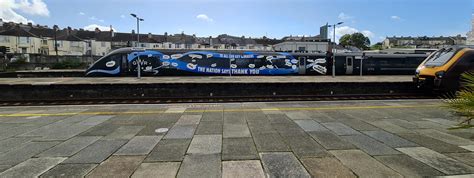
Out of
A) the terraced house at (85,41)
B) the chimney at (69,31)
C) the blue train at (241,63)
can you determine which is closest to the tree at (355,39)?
Answer: the terraced house at (85,41)

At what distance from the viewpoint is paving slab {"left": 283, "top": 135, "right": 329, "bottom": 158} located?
4.64 m

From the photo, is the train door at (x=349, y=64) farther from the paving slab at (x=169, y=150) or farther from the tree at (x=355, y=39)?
the tree at (x=355, y=39)

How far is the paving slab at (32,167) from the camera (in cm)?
386

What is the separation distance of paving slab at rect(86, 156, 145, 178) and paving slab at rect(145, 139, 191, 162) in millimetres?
230

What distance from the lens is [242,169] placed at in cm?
401

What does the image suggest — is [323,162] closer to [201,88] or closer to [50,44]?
[201,88]

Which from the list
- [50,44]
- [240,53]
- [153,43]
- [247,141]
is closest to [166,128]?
[247,141]

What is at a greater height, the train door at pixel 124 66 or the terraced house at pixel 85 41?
the terraced house at pixel 85 41

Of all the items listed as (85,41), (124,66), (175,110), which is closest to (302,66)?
(124,66)

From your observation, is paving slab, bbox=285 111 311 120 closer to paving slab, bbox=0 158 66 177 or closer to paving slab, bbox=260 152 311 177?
paving slab, bbox=260 152 311 177

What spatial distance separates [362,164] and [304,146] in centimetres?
115

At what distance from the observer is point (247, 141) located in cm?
545

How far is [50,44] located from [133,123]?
81.8 meters

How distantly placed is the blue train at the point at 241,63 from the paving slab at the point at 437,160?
1945cm
